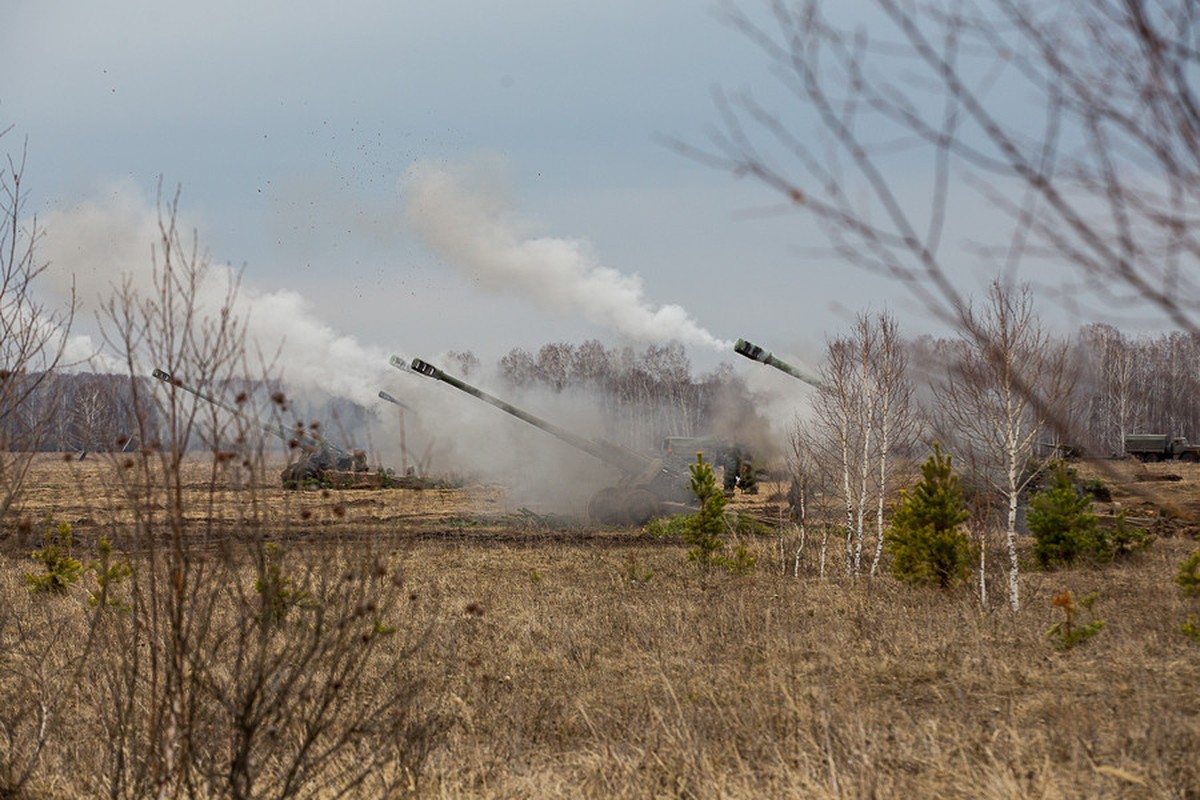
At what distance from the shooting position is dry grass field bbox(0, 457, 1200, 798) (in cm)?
Answer: 412

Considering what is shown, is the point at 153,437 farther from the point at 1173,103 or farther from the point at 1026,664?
the point at 1026,664

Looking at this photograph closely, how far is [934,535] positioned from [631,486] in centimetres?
1252

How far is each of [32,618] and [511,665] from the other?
5.38 m

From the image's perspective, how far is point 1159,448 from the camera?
41000 mm

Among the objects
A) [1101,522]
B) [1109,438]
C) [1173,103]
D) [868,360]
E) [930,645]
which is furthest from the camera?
[1109,438]

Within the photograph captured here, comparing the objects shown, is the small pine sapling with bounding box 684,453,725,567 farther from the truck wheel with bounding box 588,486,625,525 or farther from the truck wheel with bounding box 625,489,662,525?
the truck wheel with bounding box 588,486,625,525

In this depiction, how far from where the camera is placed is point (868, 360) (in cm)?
1469

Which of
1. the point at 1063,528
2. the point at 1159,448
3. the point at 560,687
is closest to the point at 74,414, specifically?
the point at 560,687

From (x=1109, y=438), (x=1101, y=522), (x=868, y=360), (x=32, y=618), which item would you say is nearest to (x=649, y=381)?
(x=1109, y=438)

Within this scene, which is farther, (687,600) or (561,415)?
(561,415)

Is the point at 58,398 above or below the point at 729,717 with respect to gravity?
above

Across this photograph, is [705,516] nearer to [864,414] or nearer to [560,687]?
[864,414]

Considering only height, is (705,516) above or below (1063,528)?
above

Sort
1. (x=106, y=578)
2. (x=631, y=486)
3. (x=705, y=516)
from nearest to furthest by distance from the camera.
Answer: (x=106, y=578), (x=705, y=516), (x=631, y=486)
